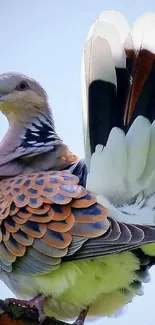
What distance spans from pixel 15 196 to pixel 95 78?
653 mm

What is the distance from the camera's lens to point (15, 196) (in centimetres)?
394

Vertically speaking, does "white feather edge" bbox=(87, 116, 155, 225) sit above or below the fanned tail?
below

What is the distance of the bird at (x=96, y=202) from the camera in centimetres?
371

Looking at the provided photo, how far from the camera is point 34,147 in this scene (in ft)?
14.0

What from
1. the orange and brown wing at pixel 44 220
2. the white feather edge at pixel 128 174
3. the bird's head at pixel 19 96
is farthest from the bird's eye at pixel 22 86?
the white feather edge at pixel 128 174

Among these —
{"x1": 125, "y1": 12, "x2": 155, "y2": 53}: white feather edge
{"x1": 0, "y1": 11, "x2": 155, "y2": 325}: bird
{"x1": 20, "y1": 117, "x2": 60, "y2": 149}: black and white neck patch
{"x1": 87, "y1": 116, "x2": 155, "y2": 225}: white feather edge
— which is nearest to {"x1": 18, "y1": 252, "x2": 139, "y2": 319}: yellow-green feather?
{"x1": 0, "y1": 11, "x2": 155, "y2": 325}: bird

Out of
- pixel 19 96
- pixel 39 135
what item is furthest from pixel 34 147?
pixel 19 96

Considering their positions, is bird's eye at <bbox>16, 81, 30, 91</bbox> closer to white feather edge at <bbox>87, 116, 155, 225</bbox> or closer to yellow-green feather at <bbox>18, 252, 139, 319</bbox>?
white feather edge at <bbox>87, 116, 155, 225</bbox>

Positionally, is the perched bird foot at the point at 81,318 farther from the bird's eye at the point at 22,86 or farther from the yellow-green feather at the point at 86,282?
the bird's eye at the point at 22,86

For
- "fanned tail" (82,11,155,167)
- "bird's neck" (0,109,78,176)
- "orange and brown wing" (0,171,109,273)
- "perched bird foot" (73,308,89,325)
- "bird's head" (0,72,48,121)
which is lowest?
"perched bird foot" (73,308,89,325)

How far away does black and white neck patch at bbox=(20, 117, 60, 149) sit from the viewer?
4336mm

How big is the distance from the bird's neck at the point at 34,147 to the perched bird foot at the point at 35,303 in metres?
0.65

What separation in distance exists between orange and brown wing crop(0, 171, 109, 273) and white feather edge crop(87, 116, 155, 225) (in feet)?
0.28

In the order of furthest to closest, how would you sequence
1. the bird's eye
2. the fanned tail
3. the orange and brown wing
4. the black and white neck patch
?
the bird's eye → the black and white neck patch → the fanned tail → the orange and brown wing
